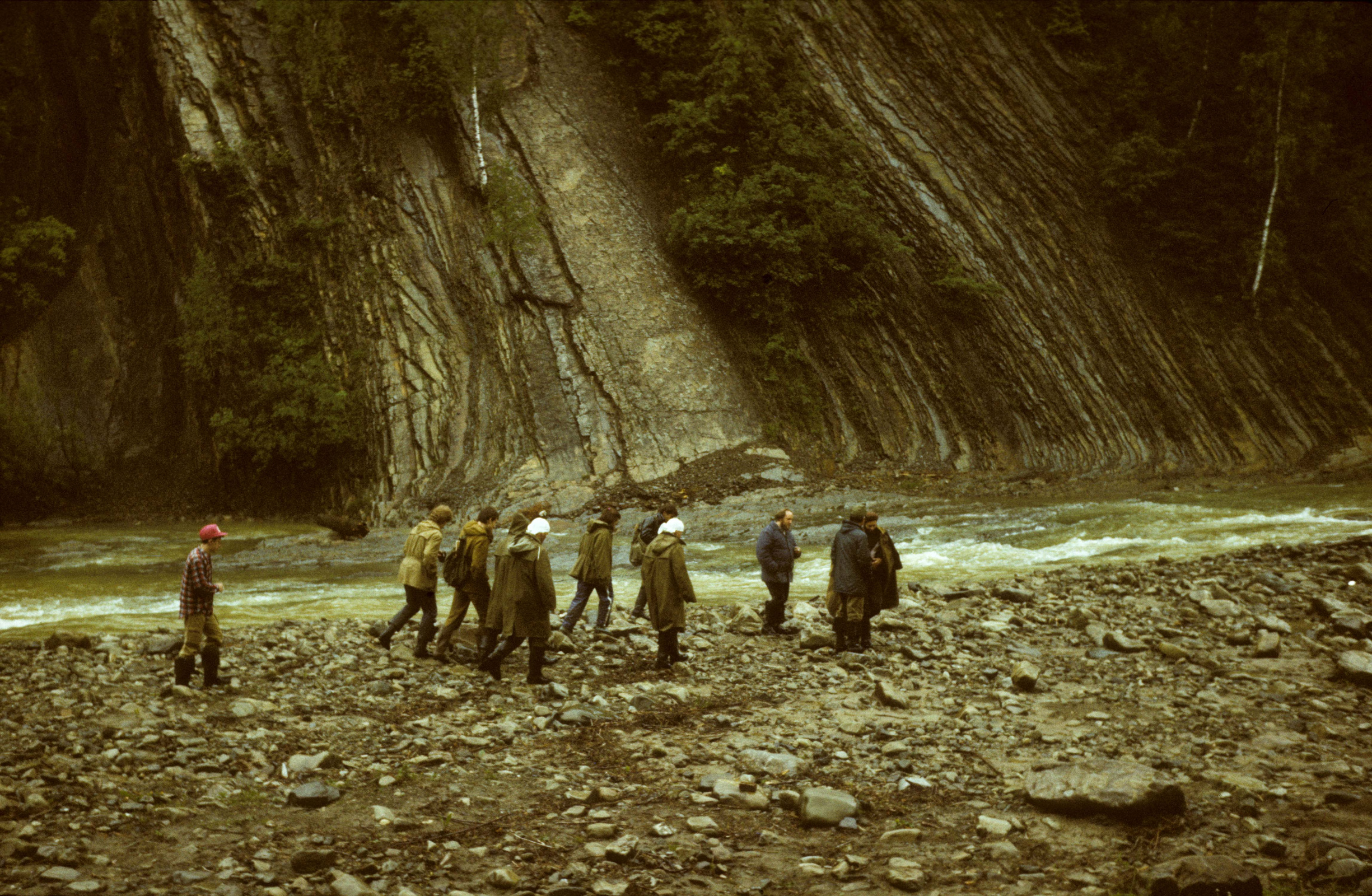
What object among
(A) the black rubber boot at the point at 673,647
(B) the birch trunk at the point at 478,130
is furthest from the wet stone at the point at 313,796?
(B) the birch trunk at the point at 478,130

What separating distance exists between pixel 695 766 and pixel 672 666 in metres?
3.00

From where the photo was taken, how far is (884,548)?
1105 centimetres

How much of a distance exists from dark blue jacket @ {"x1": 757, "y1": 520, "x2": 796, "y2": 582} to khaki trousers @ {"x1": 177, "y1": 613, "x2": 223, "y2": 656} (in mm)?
5806

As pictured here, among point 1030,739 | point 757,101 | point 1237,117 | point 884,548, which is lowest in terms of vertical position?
point 1030,739

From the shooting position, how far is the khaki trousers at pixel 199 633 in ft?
29.2

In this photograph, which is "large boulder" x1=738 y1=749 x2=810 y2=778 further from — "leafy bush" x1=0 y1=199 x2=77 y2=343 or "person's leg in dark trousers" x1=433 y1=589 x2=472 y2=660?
"leafy bush" x1=0 y1=199 x2=77 y2=343

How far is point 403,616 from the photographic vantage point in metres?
10.8

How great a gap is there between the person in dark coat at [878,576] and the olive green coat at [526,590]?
3517 mm

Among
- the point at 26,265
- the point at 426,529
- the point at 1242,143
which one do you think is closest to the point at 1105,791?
the point at 426,529

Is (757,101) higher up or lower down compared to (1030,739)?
higher up

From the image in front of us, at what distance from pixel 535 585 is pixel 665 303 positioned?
19.6 meters

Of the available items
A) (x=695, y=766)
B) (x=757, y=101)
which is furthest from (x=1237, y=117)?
(x=695, y=766)

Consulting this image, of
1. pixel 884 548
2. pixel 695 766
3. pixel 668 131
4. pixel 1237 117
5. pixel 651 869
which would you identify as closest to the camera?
pixel 651 869

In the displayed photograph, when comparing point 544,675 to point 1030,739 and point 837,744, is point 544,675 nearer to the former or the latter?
point 837,744
